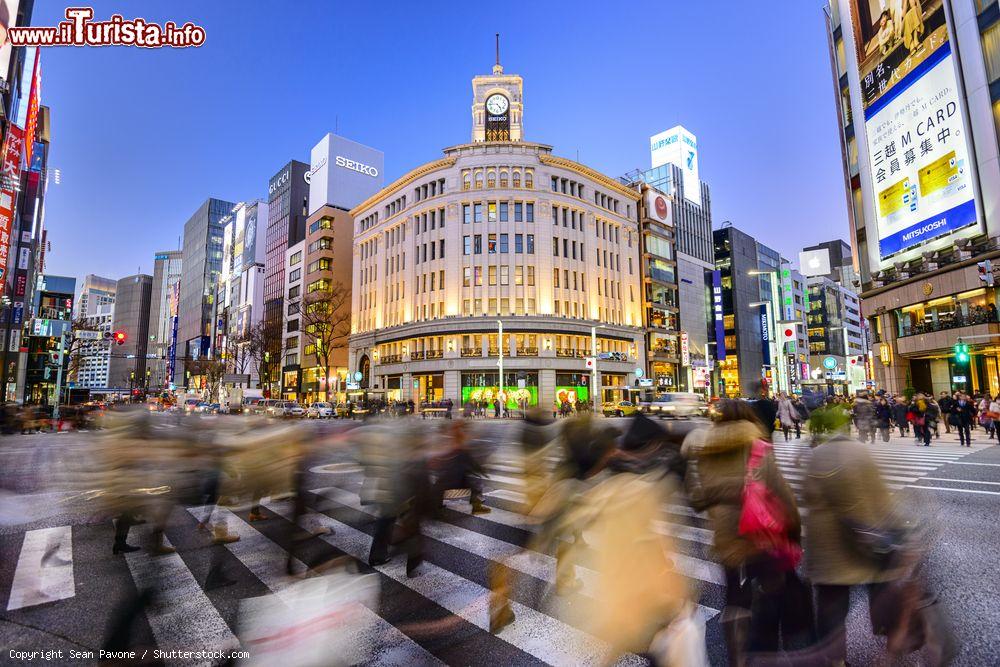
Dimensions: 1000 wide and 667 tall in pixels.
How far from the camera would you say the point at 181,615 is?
442cm

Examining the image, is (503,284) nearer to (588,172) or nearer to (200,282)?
(588,172)

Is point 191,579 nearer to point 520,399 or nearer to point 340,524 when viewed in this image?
point 340,524

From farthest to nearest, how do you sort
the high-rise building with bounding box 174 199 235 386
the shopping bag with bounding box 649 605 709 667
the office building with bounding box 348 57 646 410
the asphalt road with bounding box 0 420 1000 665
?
the high-rise building with bounding box 174 199 235 386, the office building with bounding box 348 57 646 410, the asphalt road with bounding box 0 420 1000 665, the shopping bag with bounding box 649 605 709 667

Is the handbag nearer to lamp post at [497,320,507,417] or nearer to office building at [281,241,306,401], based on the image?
lamp post at [497,320,507,417]

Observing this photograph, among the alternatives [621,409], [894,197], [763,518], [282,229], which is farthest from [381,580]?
[282,229]

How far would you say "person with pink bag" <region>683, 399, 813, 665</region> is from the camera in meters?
3.25

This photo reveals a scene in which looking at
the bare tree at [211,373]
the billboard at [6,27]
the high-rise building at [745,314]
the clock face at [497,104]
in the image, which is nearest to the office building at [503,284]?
the clock face at [497,104]

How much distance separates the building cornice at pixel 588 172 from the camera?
174 ft

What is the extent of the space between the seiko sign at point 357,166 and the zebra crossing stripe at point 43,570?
7996 centimetres

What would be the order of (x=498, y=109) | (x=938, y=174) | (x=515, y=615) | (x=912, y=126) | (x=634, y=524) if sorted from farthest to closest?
(x=498, y=109), (x=912, y=126), (x=938, y=174), (x=515, y=615), (x=634, y=524)

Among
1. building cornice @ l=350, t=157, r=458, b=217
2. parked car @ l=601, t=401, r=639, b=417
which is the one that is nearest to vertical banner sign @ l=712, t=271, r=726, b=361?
parked car @ l=601, t=401, r=639, b=417

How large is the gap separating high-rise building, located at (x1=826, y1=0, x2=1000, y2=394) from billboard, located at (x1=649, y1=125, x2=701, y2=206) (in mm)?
69245

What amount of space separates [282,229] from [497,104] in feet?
159

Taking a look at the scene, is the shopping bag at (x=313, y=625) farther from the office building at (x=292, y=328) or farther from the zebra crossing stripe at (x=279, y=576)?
the office building at (x=292, y=328)
